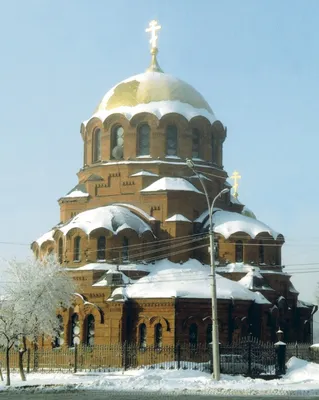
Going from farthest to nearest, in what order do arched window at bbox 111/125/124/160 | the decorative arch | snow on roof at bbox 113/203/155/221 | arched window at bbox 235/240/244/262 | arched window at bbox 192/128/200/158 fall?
arched window at bbox 192/128/200/158
arched window at bbox 111/125/124/160
snow on roof at bbox 113/203/155/221
arched window at bbox 235/240/244/262
the decorative arch

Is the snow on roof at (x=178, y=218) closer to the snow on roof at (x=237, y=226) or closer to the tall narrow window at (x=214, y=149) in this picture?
the snow on roof at (x=237, y=226)

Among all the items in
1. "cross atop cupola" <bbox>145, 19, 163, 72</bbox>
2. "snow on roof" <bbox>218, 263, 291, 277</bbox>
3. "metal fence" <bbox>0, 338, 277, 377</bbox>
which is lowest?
"metal fence" <bbox>0, 338, 277, 377</bbox>

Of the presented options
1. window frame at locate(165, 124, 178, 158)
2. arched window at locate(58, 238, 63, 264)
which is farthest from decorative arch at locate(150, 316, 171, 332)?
window frame at locate(165, 124, 178, 158)

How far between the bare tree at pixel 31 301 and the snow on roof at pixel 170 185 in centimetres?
695

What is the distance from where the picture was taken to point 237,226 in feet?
118

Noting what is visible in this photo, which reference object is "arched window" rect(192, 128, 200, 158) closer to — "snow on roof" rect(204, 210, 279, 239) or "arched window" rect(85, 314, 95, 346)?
"snow on roof" rect(204, 210, 279, 239)

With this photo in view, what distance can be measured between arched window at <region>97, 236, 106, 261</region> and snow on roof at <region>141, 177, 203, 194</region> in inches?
163

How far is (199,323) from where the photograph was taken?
31953 mm

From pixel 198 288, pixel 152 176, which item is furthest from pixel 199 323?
pixel 152 176

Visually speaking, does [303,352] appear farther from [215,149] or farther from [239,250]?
[215,149]

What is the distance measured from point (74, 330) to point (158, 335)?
4038mm

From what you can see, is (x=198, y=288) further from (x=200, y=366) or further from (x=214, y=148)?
(x=214, y=148)

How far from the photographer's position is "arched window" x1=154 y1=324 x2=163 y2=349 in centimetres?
3170

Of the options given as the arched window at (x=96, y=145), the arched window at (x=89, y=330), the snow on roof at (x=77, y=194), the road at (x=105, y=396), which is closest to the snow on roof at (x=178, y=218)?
the snow on roof at (x=77, y=194)
